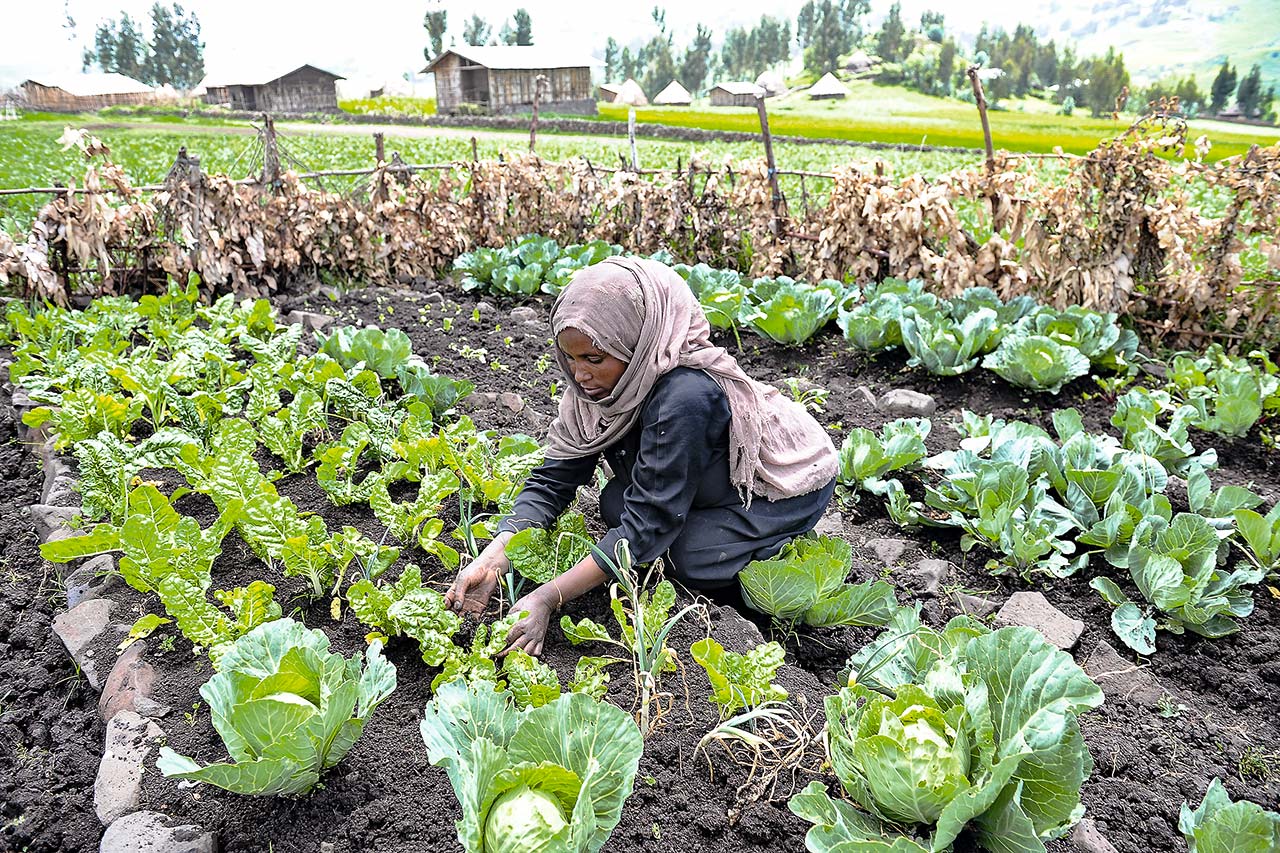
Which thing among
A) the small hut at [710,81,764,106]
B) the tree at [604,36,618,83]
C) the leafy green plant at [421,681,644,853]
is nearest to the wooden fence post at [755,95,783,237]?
the leafy green plant at [421,681,644,853]

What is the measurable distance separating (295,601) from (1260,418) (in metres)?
4.18

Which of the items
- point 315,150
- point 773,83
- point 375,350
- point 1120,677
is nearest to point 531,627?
point 1120,677

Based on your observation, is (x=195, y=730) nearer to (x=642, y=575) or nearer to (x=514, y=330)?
(x=642, y=575)

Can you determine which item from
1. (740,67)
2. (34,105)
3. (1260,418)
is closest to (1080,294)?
(1260,418)

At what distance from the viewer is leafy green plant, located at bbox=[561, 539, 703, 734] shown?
180 cm

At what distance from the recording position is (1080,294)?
5078 mm

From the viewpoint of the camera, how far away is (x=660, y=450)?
6.92ft

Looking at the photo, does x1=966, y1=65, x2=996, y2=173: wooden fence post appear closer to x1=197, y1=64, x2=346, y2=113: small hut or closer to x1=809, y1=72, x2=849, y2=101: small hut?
x1=197, y1=64, x2=346, y2=113: small hut

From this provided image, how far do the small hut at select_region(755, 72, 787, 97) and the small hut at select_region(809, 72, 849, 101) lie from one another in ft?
8.32

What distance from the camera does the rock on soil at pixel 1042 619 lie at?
8.22 feet

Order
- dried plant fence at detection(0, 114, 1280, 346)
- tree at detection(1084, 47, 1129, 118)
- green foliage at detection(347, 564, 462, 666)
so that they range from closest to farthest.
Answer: green foliage at detection(347, 564, 462, 666) → dried plant fence at detection(0, 114, 1280, 346) → tree at detection(1084, 47, 1129, 118)

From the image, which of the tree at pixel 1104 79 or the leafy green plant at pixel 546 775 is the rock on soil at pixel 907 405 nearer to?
the leafy green plant at pixel 546 775

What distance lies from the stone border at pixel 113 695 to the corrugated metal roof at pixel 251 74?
22252 mm

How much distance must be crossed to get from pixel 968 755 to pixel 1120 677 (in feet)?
3.80
